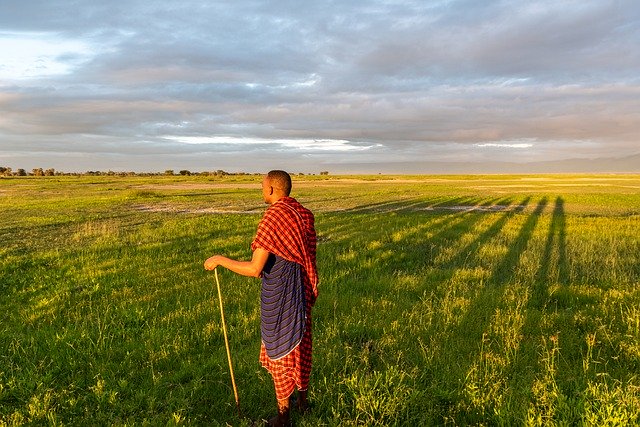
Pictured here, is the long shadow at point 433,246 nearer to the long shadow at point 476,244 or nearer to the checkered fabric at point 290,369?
the long shadow at point 476,244

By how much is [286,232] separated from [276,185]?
480 mm

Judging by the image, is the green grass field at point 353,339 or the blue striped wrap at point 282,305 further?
→ the green grass field at point 353,339

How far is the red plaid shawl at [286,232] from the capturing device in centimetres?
371

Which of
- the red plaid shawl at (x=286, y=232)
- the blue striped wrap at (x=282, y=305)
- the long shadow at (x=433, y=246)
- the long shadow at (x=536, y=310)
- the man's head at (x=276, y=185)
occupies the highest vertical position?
the man's head at (x=276, y=185)

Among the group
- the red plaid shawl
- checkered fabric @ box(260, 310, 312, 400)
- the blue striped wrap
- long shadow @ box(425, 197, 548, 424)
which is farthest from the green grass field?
the red plaid shawl

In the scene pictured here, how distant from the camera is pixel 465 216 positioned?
24500mm

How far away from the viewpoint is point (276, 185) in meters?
3.86

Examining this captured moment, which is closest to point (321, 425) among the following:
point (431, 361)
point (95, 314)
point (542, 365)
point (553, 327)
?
point (431, 361)

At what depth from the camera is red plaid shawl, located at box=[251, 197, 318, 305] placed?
12.2 feet

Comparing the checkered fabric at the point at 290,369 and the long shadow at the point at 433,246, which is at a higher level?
the checkered fabric at the point at 290,369

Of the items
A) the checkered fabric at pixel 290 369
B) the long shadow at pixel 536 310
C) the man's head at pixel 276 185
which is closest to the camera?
the man's head at pixel 276 185

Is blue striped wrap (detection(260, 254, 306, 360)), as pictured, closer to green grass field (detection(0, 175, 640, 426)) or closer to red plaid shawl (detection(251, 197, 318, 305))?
red plaid shawl (detection(251, 197, 318, 305))

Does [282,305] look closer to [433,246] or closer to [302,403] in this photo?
[302,403]

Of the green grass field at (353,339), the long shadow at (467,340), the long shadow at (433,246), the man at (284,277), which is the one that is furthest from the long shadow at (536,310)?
the long shadow at (433,246)
